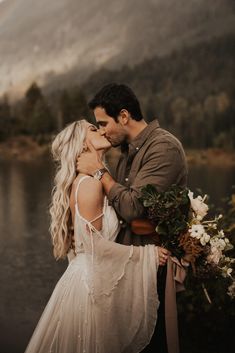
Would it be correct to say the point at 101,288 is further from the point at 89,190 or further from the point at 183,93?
the point at 183,93

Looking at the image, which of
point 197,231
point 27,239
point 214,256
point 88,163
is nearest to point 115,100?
point 88,163

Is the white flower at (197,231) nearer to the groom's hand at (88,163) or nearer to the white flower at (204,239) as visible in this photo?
the white flower at (204,239)

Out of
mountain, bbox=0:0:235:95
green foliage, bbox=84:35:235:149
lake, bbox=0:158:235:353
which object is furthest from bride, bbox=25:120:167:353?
mountain, bbox=0:0:235:95

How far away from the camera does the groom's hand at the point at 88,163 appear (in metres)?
2.18

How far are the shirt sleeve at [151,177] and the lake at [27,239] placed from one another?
2.17 metres

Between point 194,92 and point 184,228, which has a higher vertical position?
point 194,92

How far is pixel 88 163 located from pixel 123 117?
245 millimetres

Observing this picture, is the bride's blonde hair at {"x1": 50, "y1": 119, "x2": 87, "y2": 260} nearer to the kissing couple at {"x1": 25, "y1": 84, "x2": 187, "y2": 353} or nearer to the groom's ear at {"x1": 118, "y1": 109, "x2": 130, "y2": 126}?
the kissing couple at {"x1": 25, "y1": 84, "x2": 187, "y2": 353}

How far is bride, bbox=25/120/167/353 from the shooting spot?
2.16 m

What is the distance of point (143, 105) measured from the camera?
4645mm

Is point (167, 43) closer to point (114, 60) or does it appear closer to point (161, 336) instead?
point (114, 60)

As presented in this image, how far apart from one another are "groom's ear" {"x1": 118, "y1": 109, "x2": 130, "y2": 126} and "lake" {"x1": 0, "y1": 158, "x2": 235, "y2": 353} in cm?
222

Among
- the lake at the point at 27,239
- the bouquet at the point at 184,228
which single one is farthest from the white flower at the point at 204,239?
the lake at the point at 27,239

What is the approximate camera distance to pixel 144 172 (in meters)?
2.14
